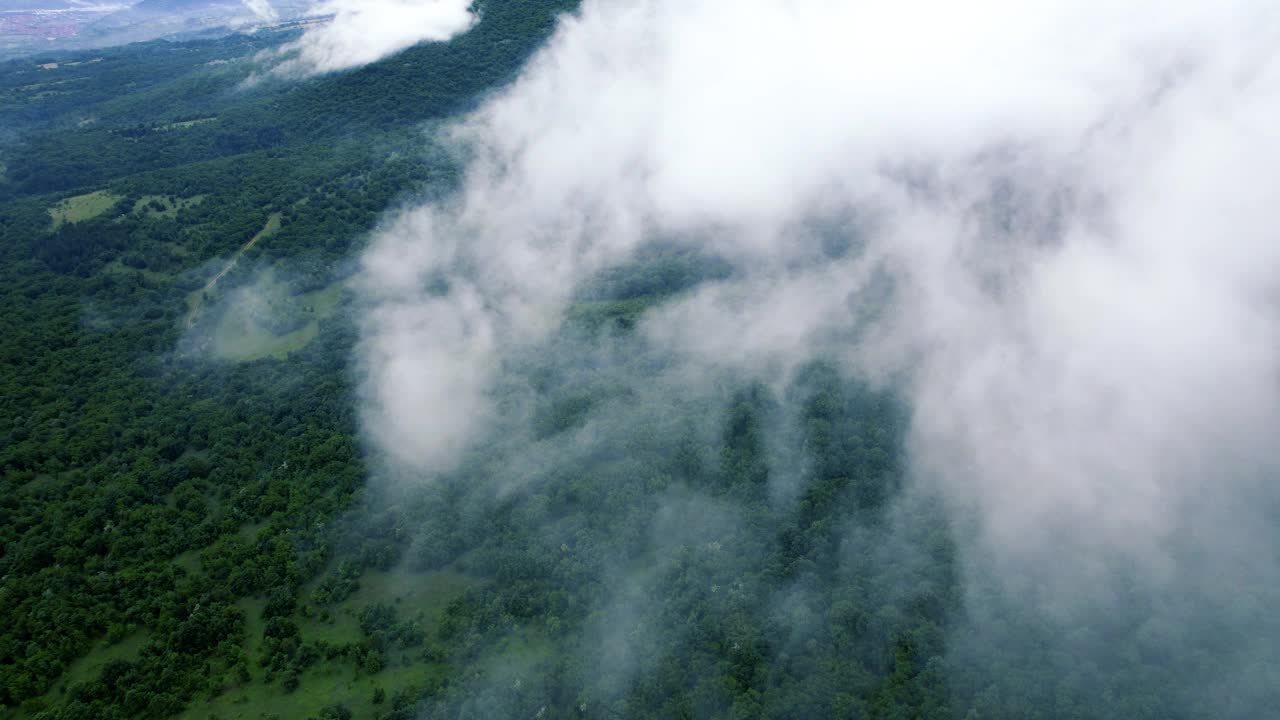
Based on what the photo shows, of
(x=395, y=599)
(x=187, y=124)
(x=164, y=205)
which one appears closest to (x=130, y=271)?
(x=164, y=205)

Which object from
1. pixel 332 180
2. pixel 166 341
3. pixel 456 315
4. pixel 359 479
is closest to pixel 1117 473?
pixel 359 479

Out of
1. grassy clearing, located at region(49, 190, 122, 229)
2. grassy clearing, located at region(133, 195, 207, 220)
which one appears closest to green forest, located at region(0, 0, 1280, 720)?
grassy clearing, located at region(49, 190, 122, 229)

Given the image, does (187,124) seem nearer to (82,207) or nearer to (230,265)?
(82,207)

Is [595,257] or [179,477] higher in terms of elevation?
[595,257]

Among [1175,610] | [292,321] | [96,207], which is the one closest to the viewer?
[1175,610]

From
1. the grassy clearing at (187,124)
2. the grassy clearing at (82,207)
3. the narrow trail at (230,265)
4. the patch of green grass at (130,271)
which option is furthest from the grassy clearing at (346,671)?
the grassy clearing at (187,124)

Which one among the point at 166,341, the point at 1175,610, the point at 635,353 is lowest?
the point at 1175,610

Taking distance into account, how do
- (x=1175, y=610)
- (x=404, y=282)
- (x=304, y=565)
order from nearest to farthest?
1. (x=1175, y=610)
2. (x=304, y=565)
3. (x=404, y=282)

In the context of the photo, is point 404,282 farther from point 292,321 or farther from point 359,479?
point 359,479
